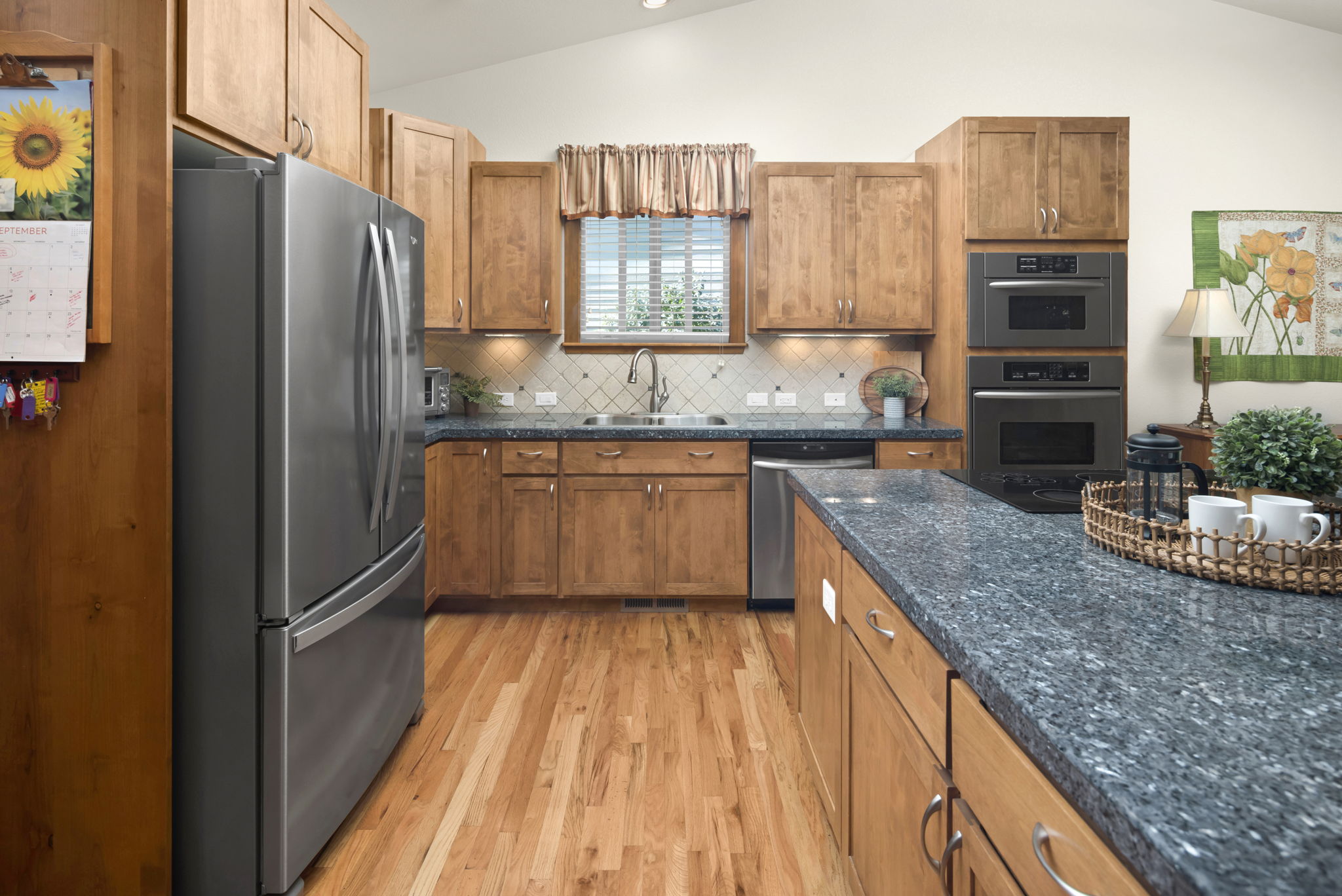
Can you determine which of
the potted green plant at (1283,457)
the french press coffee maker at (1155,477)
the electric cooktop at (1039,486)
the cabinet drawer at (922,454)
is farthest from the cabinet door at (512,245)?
the potted green plant at (1283,457)

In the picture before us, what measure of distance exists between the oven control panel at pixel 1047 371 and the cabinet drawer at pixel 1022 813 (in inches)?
114

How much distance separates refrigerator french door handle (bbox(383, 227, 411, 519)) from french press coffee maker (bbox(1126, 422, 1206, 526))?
5.60ft

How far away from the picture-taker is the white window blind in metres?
4.12

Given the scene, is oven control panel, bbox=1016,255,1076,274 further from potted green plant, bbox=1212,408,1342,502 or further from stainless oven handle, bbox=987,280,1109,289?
potted green plant, bbox=1212,408,1342,502

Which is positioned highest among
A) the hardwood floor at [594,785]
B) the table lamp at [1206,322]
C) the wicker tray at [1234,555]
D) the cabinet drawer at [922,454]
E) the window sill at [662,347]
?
the table lamp at [1206,322]

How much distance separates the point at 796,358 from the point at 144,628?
3.28 m

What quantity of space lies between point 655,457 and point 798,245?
132 centimetres

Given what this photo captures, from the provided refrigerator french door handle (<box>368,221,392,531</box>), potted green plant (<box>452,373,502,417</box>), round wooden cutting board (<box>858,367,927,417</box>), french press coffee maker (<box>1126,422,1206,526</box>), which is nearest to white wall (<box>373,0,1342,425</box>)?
round wooden cutting board (<box>858,367,927,417</box>)

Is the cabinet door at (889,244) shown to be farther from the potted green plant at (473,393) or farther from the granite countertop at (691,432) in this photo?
the potted green plant at (473,393)

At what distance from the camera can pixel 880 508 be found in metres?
1.66

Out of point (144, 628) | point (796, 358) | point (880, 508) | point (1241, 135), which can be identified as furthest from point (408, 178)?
point (1241, 135)

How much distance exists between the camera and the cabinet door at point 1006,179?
11.1 ft

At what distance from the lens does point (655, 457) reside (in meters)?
3.48

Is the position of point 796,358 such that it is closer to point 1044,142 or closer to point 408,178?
point 1044,142
